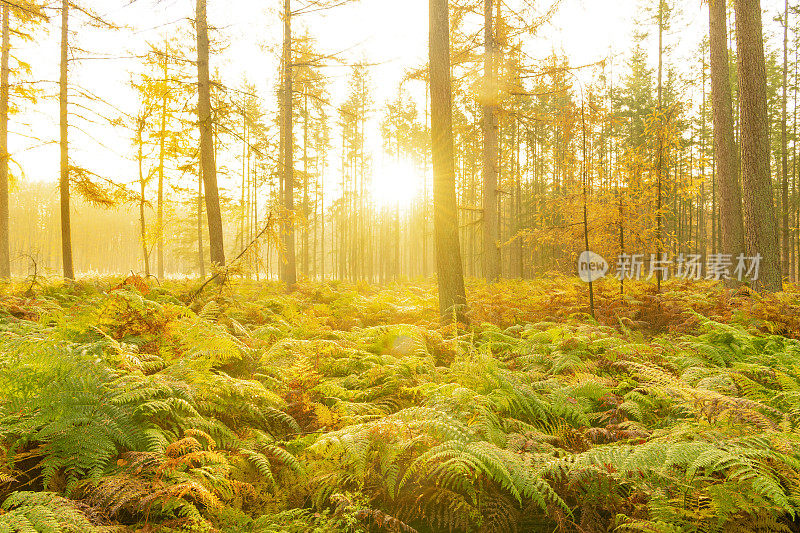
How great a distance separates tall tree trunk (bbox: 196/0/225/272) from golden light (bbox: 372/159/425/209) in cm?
2487

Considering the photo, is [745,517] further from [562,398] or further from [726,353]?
[726,353]

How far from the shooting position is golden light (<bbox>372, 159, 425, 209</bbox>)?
120 ft

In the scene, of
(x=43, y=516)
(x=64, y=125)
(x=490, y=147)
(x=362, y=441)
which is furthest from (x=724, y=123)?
(x=64, y=125)

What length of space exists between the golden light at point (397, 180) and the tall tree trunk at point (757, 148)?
27.0 metres

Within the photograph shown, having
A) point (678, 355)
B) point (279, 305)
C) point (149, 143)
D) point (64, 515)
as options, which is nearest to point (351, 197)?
point (149, 143)

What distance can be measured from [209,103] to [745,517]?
12291 millimetres

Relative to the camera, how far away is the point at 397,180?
120ft

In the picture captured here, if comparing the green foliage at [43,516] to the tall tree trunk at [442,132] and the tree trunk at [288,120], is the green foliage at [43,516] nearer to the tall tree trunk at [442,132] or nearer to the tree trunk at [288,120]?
the tall tree trunk at [442,132]

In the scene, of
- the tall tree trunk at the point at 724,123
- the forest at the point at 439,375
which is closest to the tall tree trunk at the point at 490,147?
the forest at the point at 439,375

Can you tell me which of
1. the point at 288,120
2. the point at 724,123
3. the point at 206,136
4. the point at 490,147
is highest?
the point at 288,120

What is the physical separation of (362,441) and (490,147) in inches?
441

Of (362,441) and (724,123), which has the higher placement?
(724,123)

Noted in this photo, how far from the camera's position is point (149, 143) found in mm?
18375

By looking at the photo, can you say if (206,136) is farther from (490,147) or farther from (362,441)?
(362,441)
